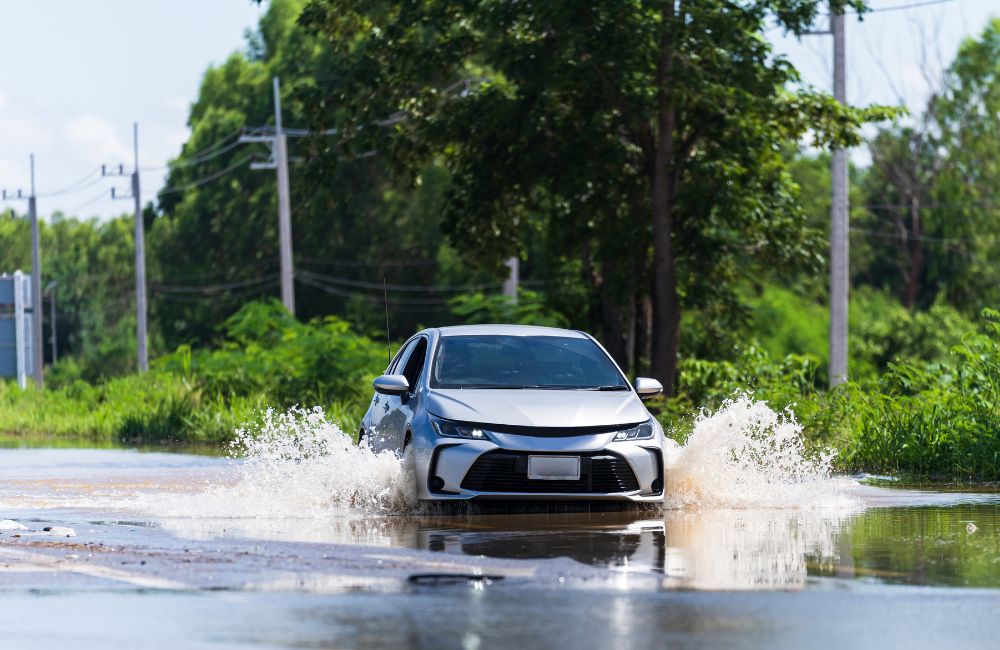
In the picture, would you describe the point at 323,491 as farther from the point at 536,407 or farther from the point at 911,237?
the point at 911,237

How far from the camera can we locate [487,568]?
1006 centimetres

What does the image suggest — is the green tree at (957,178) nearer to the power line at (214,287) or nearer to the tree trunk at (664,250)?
the power line at (214,287)

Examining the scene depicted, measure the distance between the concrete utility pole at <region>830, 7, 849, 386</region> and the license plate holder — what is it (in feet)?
58.4

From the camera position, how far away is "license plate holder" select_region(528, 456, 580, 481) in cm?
1309

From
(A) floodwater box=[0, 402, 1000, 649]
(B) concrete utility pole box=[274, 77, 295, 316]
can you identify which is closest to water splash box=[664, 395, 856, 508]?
(A) floodwater box=[0, 402, 1000, 649]

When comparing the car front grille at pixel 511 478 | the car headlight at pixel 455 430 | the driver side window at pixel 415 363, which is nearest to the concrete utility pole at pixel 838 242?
the driver side window at pixel 415 363

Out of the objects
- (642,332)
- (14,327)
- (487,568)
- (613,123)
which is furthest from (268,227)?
(487,568)

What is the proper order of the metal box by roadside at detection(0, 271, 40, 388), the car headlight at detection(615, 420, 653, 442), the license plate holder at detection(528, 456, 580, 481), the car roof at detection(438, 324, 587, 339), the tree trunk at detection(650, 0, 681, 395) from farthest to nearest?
the metal box by roadside at detection(0, 271, 40, 388) < the tree trunk at detection(650, 0, 681, 395) < the car roof at detection(438, 324, 587, 339) < the car headlight at detection(615, 420, 653, 442) < the license plate holder at detection(528, 456, 580, 481)

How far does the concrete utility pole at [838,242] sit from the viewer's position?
99.7 feet

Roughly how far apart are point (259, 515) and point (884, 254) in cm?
6371

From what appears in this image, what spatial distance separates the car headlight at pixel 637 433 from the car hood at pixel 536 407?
0.18 ft

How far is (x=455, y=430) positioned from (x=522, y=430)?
510 millimetres

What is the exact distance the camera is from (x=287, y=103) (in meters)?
67.9

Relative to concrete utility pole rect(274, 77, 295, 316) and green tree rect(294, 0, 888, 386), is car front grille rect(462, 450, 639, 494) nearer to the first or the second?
green tree rect(294, 0, 888, 386)
